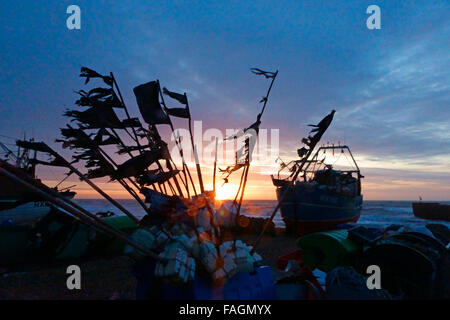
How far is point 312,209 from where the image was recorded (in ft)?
74.9

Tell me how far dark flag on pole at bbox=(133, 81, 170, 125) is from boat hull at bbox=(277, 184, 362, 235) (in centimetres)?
1865

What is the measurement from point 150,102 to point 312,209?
2017cm

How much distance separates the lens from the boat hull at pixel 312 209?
22.8 m

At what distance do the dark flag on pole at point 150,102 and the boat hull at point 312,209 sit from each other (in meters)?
18.6

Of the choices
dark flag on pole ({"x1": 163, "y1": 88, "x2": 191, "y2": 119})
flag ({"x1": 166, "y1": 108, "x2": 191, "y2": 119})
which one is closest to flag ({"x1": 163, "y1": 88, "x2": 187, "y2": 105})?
dark flag on pole ({"x1": 163, "y1": 88, "x2": 191, "y2": 119})

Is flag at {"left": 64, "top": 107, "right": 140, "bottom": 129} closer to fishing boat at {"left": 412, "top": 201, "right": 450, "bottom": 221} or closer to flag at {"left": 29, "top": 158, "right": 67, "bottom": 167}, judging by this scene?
flag at {"left": 29, "top": 158, "right": 67, "bottom": 167}

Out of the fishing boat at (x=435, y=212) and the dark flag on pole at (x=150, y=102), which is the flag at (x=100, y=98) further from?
the fishing boat at (x=435, y=212)

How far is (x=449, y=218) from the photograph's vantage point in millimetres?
51688

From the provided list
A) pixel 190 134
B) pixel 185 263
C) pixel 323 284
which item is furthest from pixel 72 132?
pixel 323 284

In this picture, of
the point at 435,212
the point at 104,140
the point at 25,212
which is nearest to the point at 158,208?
the point at 104,140

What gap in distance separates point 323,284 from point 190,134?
4604 mm

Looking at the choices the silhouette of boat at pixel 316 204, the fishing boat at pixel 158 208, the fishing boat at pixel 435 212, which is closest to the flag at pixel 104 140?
the fishing boat at pixel 158 208

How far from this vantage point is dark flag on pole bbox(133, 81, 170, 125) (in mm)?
5215
